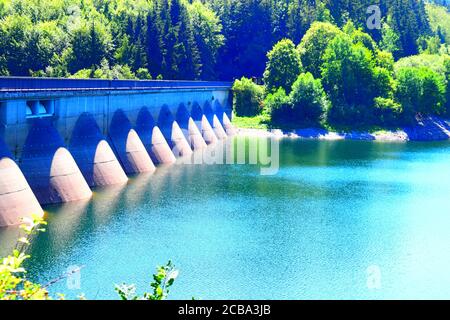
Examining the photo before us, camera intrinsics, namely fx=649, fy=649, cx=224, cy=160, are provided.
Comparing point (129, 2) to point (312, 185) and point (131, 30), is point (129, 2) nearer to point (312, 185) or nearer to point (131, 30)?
point (131, 30)

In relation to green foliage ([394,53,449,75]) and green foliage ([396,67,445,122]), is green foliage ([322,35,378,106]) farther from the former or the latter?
green foliage ([394,53,449,75])

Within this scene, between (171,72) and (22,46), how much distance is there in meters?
23.2

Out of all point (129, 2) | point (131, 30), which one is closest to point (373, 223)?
point (131, 30)

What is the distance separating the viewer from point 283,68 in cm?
10000

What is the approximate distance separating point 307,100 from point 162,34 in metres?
26.9

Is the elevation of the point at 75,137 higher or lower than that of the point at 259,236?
higher

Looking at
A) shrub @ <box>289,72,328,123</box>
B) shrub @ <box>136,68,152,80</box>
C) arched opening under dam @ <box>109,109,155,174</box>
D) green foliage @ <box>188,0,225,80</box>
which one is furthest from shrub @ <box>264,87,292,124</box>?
arched opening under dam @ <box>109,109,155,174</box>

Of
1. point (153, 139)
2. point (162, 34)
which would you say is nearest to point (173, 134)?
point (153, 139)

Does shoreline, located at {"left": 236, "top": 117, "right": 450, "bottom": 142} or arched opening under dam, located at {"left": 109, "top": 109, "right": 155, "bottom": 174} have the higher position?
arched opening under dam, located at {"left": 109, "top": 109, "right": 155, "bottom": 174}

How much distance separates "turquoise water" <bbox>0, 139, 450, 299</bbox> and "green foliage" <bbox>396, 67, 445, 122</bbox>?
1680 inches

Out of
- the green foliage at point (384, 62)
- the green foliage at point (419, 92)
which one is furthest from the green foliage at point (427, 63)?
the green foliage at point (419, 92)

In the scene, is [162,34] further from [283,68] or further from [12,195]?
[12,195]

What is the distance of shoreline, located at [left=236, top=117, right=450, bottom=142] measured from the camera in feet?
297

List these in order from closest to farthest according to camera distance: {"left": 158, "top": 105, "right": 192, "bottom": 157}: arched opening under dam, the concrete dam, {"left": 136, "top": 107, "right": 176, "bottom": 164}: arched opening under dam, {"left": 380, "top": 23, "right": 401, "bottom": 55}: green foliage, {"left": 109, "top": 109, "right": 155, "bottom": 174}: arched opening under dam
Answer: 1. the concrete dam
2. {"left": 109, "top": 109, "right": 155, "bottom": 174}: arched opening under dam
3. {"left": 136, "top": 107, "right": 176, "bottom": 164}: arched opening under dam
4. {"left": 158, "top": 105, "right": 192, "bottom": 157}: arched opening under dam
5. {"left": 380, "top": 23, "right": 401, "bottom": 55}: green foliage
